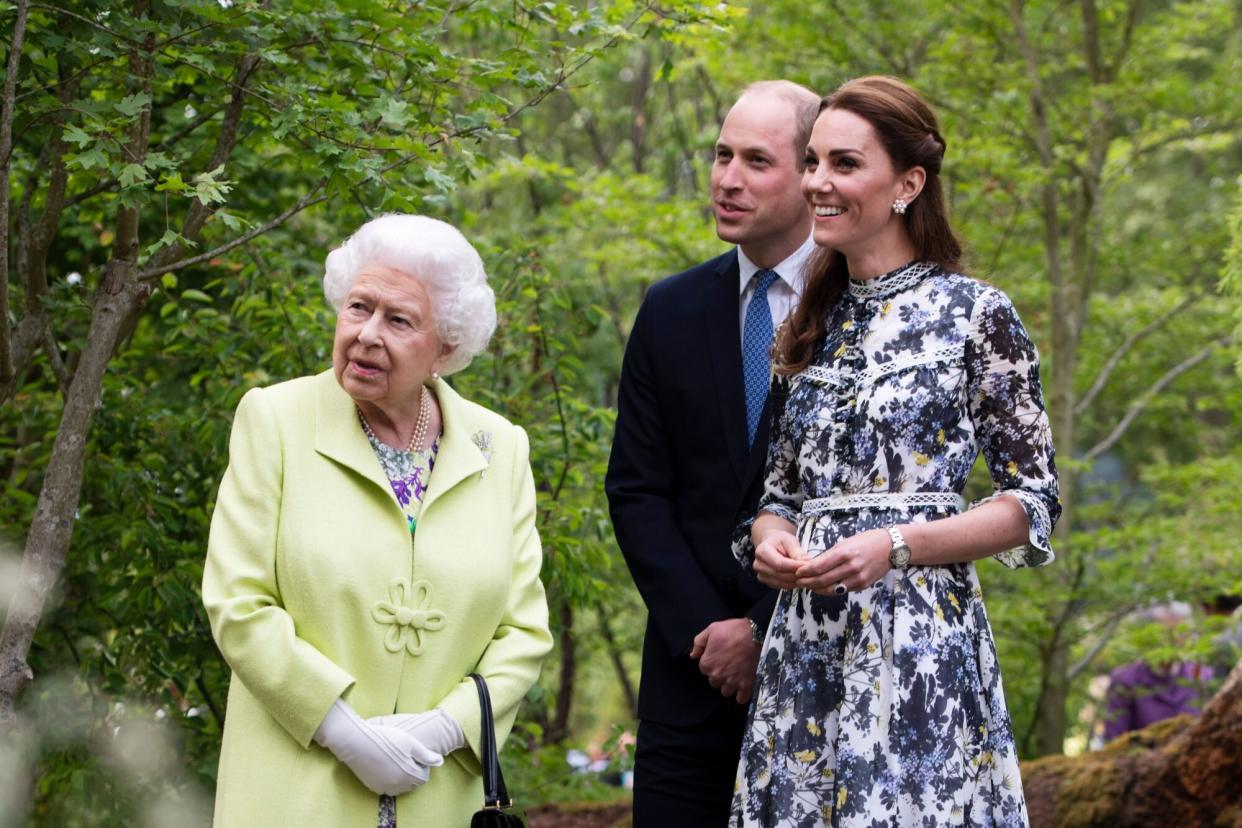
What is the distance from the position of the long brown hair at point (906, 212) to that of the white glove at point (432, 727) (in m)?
1.00

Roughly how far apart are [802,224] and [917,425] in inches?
34.8

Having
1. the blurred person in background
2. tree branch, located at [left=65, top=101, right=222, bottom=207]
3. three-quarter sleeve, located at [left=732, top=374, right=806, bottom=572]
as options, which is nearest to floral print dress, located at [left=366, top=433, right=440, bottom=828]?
three-quarter sleeve, located at [left=732, top=374, right=806, bottom=572]

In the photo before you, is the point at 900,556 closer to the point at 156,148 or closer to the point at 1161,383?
the point at 156,148

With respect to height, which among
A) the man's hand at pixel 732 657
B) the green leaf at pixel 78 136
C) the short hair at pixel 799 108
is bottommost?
the man's hand at pixel 732 657

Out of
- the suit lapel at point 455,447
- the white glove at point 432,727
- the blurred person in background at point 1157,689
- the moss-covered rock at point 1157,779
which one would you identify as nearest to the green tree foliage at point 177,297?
the suit lapel at point 455,447

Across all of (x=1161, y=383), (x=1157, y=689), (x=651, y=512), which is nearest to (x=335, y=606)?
(x=651, y=512)

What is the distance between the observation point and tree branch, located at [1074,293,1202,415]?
360 inches

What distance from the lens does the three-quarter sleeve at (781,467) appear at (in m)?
2.91

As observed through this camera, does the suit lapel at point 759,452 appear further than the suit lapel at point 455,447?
Yes

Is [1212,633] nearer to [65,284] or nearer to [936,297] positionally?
[936,297]

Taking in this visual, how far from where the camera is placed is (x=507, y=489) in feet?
9.98

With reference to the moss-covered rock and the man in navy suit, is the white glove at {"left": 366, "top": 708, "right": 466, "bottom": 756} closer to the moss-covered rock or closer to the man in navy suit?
the man in navy suit

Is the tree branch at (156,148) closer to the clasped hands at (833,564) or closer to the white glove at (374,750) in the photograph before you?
the white glove at (374,750)

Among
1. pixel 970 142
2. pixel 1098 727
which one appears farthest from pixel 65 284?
pixel 1098 727
